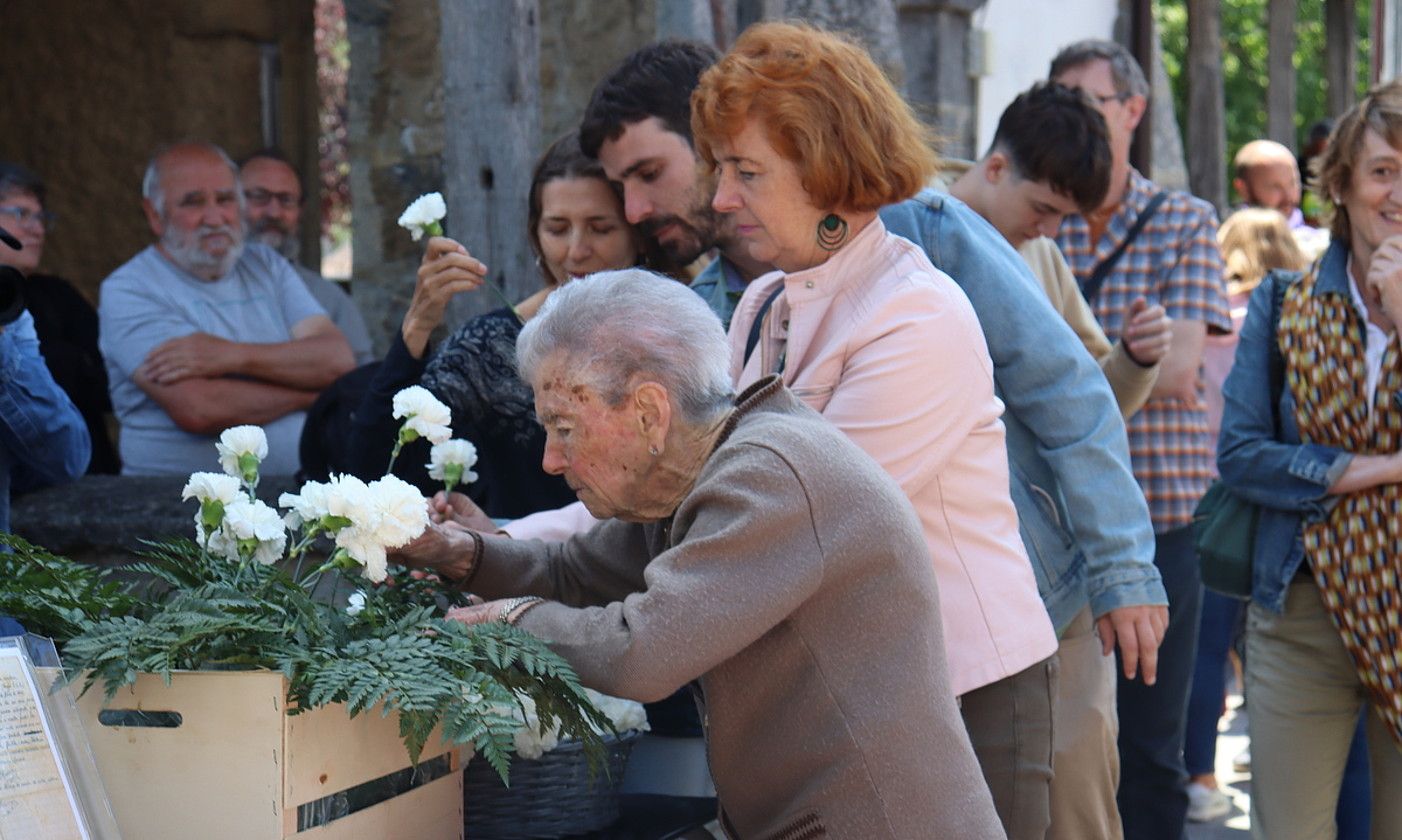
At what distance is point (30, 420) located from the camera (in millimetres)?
2816

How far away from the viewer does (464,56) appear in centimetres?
376

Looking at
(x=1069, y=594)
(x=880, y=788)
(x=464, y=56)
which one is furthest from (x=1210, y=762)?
(x=880, y=788)

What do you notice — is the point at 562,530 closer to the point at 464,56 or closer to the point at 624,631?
the point at 624,631

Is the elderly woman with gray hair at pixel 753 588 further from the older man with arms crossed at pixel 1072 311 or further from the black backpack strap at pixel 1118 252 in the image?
the black backpack strap at pixel 1118 252

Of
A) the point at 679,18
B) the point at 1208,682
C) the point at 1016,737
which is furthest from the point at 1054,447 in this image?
the point at 1208,682

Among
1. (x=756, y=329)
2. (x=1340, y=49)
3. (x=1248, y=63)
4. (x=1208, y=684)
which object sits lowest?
(x=1208, y=684)

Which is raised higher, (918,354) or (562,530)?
(918,354)

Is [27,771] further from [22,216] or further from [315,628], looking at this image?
[22,216]

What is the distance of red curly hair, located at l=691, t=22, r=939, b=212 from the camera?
224cm

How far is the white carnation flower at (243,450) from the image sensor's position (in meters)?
2.03

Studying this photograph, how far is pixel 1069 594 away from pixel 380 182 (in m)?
3.51

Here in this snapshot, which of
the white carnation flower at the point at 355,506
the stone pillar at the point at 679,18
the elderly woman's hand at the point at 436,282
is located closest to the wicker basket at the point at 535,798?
the white carnation flower at the point at 355,506

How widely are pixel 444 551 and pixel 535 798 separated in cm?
35

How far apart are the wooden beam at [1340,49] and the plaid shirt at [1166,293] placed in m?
11.8
